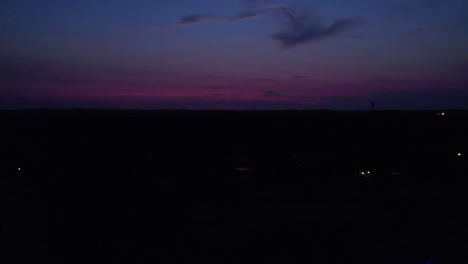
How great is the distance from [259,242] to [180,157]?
299 inches

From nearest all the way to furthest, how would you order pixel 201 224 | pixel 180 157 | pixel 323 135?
pixel 201 224
pixel 180 157
pixel 323 135

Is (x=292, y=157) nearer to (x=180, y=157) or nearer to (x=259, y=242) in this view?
(x=180, y=157)

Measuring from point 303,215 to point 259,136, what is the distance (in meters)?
18.3

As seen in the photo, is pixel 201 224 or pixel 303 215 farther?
pixel 303 215

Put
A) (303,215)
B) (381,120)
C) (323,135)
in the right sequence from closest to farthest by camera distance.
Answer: (303,215) → (323,135) → (381,120)

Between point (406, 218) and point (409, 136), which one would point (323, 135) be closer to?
point (409, 136)

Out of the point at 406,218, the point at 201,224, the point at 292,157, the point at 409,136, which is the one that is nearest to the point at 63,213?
the point at 201,224

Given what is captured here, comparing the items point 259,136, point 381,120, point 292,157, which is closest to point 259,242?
point 292,157

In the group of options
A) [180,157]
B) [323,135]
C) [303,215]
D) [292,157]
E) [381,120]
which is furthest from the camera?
[381,120]

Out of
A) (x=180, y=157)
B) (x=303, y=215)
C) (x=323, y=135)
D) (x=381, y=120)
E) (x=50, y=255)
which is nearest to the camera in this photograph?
(x=50, y=255)

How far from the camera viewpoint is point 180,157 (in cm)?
1529

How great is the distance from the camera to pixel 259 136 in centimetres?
2853

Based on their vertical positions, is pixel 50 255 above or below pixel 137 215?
below

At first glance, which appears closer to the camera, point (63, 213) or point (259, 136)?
point (63, 213)
